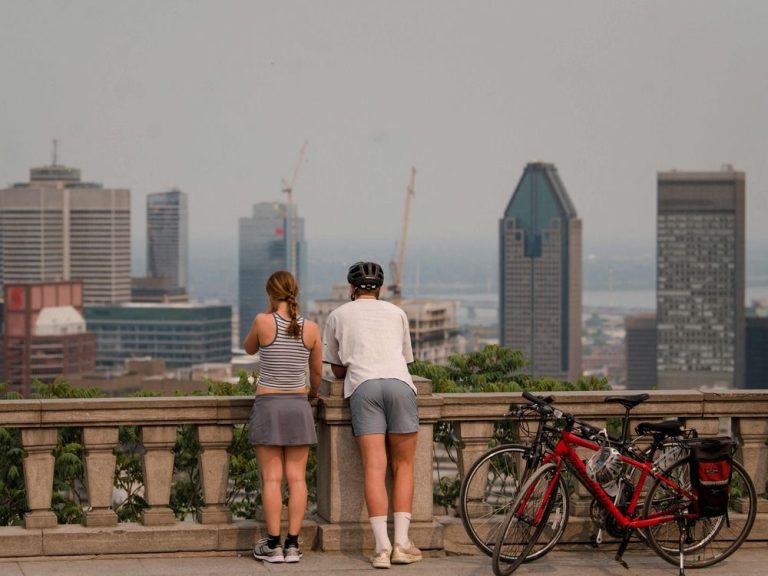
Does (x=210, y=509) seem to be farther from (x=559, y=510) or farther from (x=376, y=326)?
(x=559, y=510)

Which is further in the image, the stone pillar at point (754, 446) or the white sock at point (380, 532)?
the stone pillar at point (754, 446)

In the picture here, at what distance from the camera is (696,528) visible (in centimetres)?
1071

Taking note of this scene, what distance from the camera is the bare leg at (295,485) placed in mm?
10570

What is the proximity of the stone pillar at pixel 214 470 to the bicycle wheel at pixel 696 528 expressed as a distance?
2.86 metres

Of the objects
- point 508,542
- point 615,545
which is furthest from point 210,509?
point 615,545

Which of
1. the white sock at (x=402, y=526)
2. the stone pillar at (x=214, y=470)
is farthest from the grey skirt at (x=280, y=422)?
the white sock at (x=402, y=526)

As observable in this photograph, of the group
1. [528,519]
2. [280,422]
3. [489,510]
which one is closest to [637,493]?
[528,519]

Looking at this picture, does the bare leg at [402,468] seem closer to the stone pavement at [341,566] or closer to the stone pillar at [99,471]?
the stone pavement at [341,566]

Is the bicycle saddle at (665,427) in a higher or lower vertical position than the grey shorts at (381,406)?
lower

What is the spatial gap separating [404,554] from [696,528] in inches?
77.4

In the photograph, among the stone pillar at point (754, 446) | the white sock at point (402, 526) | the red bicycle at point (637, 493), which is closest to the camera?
the red bicycle at point (637, 493)

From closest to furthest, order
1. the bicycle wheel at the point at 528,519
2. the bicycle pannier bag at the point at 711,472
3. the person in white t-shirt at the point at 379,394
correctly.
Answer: the bicycle wheel at the point at 528,519, the bicycle pannier bag at the point at 711,472, the person in white t-shirt at the point at 379,394

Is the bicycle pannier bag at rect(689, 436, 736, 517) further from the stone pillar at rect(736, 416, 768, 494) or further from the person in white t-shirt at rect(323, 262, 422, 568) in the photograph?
the person in white t-shirt at rect(323, 262, 422, 568)

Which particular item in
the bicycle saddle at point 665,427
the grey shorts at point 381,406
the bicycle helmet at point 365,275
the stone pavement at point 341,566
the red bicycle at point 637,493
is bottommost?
the stone pavement at point 341,566
